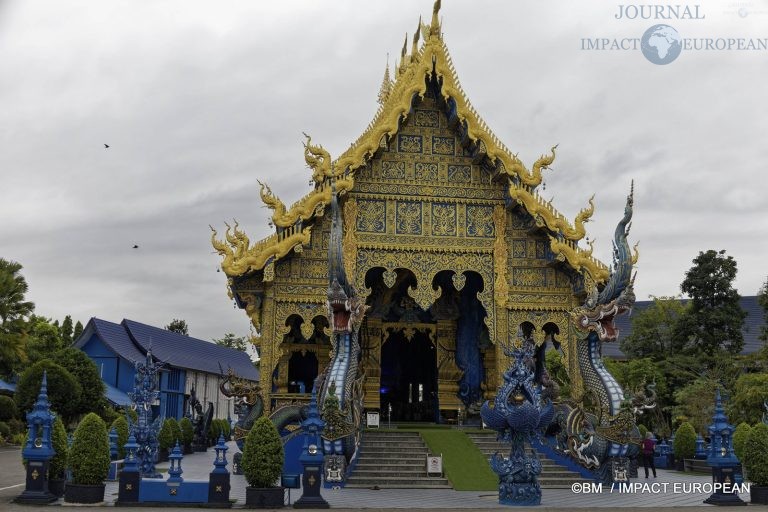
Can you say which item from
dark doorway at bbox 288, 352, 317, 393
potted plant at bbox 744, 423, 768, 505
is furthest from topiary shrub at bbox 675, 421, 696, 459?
dark doorway at bbox 288, 352, 317, 393

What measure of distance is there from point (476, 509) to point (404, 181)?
7.65 meters

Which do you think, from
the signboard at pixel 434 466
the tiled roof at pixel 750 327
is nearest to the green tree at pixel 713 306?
the tiled roof at pixel 750 327

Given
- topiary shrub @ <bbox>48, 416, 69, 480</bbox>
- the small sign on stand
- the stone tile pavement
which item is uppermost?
the small sign on stand

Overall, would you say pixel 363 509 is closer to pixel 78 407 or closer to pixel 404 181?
pixel 404 181

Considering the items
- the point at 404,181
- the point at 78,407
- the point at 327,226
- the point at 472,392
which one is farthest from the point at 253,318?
the point at 78,407

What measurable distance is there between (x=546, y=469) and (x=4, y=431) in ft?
67.2

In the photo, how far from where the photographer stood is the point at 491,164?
15328 millimetres

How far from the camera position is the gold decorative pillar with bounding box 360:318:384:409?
16.4 meters

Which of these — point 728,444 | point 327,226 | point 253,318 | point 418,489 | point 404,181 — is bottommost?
point 418,489

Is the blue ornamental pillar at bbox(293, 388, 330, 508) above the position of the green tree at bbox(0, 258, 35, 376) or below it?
below

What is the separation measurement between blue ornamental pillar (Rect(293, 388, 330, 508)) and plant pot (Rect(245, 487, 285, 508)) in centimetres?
26

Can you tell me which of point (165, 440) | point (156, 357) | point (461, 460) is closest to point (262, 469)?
point (461, 460)

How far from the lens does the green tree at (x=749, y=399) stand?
68.4 feet

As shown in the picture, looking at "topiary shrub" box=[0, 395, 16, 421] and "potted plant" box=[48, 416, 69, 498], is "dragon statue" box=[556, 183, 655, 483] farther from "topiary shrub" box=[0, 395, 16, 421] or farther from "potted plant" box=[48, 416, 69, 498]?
"topiary shrub" box=[0, 395, 16, 421]
